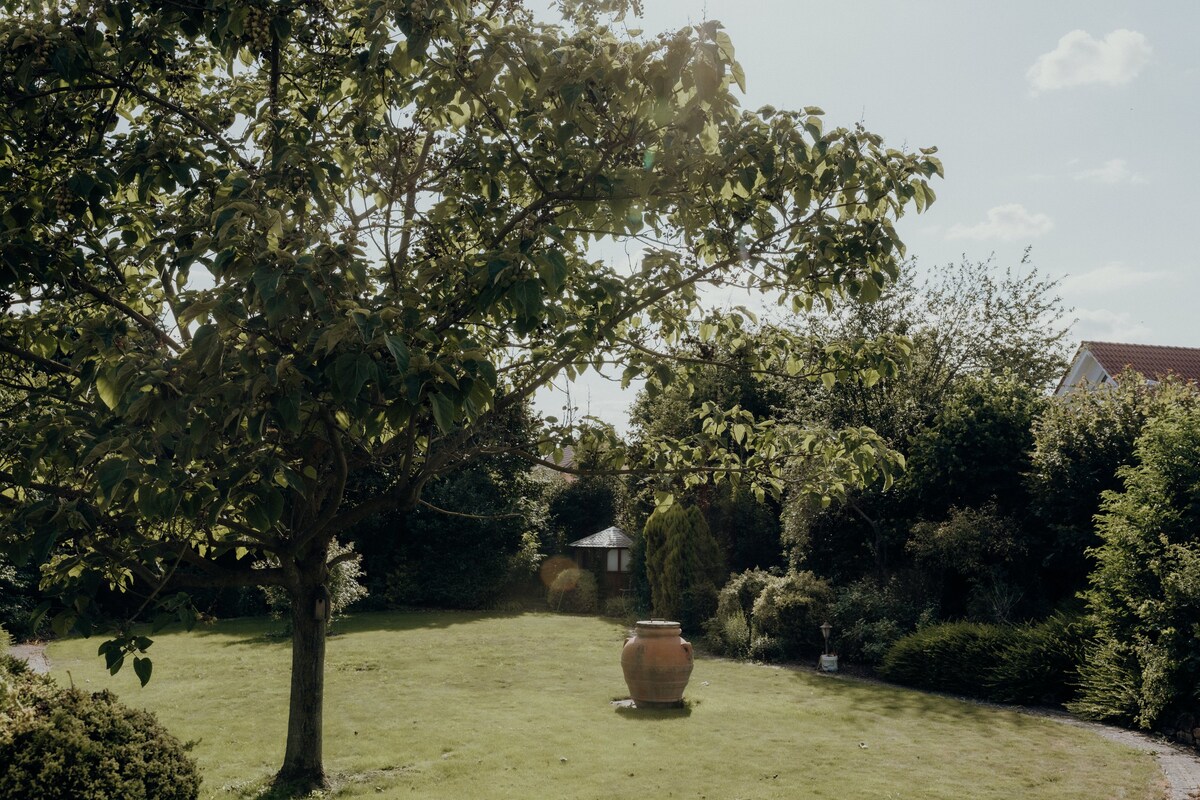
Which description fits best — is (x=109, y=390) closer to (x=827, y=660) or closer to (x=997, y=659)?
(x=997, y=659)

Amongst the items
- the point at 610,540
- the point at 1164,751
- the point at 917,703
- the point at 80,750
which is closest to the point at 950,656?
the point at 917,703

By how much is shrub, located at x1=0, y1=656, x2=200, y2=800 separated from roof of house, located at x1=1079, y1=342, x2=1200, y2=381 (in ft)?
88.7

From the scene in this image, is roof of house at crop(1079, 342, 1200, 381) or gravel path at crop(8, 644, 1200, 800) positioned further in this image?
roof of house at crop(1079, 342, 1200, 381)

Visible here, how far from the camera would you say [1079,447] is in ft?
49.3

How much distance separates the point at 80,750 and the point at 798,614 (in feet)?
45.8

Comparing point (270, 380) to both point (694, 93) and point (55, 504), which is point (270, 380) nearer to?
point (55, 504)

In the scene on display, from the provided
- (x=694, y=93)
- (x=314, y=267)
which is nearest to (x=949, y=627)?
(x=694, y=93)

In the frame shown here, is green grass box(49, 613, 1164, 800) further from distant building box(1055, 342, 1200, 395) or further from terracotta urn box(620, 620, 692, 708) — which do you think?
distant building box(1055, 342, 1200, 395)

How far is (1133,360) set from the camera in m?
27.7

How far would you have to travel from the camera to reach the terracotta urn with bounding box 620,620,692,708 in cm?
1261

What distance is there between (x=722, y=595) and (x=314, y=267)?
682 inches

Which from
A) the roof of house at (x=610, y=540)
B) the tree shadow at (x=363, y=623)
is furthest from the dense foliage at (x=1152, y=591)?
the roof of house at (x=610, y=540)

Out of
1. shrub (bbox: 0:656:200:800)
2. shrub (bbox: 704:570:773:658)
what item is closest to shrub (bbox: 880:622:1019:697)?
shrub (bbox: 704:570:773:658)

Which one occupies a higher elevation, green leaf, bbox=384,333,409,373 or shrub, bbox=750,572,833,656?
green leaf, bbox=384,333,409,373
